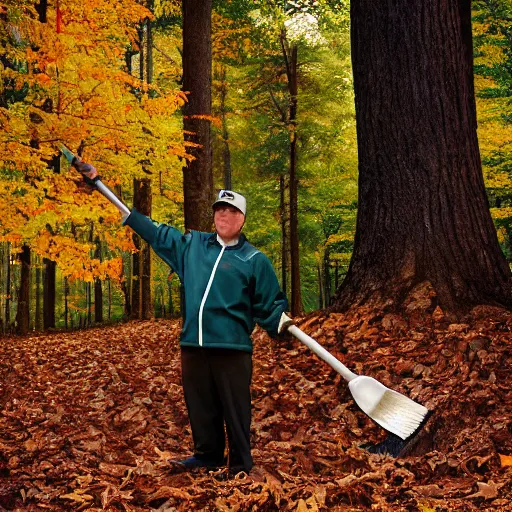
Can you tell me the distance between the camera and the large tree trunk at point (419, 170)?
222 inches

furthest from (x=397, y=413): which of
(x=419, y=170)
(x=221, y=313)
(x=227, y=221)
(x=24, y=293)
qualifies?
(x=24, y=293)

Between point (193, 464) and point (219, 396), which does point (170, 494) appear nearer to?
point (193, 464)

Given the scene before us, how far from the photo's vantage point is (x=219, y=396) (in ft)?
12.1

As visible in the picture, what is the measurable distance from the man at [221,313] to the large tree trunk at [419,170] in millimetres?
2436

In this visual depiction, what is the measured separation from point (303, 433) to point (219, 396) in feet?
4.03

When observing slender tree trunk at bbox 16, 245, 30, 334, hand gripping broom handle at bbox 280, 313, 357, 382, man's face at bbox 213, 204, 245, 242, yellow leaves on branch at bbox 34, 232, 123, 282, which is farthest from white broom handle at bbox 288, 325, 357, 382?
slender tree trunk at bbox 16, 245, 30, 334

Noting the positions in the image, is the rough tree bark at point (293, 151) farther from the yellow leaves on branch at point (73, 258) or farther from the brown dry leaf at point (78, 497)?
the brown dry leaf at point (78, 497)

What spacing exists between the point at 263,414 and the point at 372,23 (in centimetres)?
396

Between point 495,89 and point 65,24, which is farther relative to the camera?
point 495,89

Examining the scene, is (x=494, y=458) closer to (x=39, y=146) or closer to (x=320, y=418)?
(x=320, y=418)

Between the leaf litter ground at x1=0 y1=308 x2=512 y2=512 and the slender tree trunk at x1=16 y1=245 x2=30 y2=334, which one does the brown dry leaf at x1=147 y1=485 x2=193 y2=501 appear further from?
the slender tree trunk at x1=16 y1=245 x2=30 y2=334

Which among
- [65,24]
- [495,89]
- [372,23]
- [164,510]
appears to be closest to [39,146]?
[65,24]

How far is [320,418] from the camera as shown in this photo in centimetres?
487

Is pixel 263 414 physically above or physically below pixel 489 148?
below
